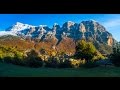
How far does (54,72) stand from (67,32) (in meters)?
0.85

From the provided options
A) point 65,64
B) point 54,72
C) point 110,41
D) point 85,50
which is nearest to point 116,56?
point 110,41

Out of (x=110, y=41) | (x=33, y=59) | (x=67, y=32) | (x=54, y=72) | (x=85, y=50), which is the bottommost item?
(x=54, y=72)

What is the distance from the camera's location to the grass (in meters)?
6.98

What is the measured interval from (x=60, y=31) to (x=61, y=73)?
85 centimetres

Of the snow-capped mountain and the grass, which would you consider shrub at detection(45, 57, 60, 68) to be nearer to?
the grass

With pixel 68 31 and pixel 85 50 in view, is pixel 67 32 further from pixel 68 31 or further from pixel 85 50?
pixel 85 50

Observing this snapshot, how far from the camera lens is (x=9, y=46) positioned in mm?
6918

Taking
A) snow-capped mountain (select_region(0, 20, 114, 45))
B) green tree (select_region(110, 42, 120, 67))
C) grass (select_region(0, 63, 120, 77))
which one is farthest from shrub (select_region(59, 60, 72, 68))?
green tree (select_region(110, 42, 120, 67))

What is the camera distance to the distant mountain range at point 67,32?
22.9ft

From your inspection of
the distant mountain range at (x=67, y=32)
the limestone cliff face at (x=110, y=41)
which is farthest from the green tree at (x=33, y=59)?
the limestone cliff face at (x=110, y=41)

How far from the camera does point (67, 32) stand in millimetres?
6980

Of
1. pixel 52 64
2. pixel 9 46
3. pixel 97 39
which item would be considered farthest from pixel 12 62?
pixel 97 39

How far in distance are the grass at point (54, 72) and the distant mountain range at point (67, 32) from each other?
1.67ft

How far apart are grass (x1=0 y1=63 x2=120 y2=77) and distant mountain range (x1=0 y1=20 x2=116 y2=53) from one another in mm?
508
